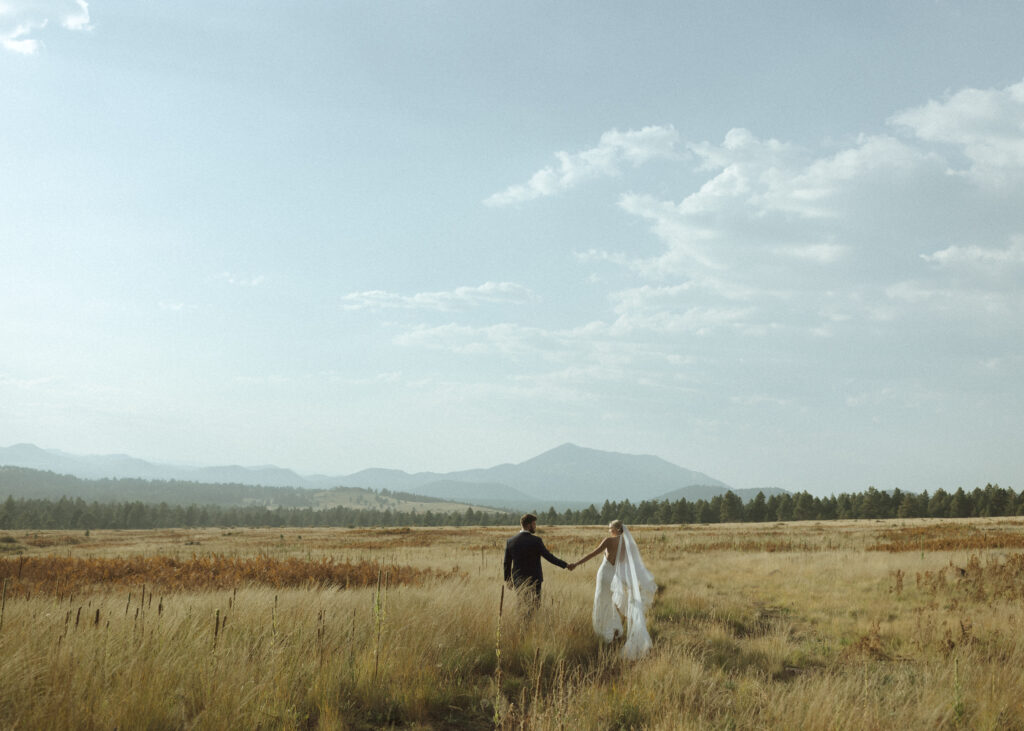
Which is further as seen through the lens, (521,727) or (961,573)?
(961,573)

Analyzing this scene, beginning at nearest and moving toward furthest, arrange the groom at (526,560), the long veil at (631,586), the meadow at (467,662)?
the meadow at (467,662) < the long veil at (631,586) < the groom at (526,560)

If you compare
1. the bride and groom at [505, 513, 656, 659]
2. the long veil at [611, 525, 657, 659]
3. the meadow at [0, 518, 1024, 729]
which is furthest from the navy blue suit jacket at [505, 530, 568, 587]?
the long veil at [611, 525, 657, 659]

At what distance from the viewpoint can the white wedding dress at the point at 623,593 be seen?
8391 millimetres

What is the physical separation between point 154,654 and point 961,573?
54.3 feet

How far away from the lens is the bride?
27.7 ft

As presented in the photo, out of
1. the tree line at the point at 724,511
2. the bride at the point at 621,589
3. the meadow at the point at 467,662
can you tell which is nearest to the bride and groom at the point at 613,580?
the bride at the point at 621,589

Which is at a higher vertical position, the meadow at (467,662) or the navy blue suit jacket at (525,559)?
the navy blue suit jacket at (525,559)

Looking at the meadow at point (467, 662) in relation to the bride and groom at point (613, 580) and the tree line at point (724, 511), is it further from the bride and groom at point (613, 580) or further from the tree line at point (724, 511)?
the tree line at point (724, 511)

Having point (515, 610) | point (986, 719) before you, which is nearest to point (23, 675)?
point (515, 610)

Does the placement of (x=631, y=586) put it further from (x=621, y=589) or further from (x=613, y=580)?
(x=613, y=580)

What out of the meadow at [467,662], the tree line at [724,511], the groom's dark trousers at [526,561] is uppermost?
the groom's dark trousers at [526,561]

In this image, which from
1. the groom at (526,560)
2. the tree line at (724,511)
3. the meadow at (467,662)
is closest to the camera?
the meadow at (467,662)

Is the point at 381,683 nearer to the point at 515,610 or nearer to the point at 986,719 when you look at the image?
the point at 515,610

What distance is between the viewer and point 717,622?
11.2m
